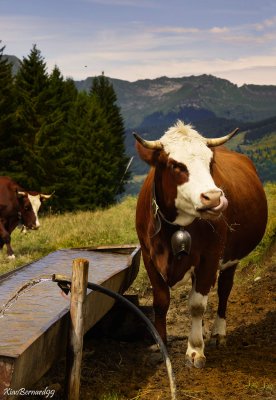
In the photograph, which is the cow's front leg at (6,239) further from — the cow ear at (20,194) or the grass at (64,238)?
the cow ear at (20,194)

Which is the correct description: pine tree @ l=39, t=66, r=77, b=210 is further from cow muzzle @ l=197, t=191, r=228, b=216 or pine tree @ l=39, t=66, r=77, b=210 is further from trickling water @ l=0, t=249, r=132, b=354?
cow muzzle @ l=197, t=191, r=228, b=216

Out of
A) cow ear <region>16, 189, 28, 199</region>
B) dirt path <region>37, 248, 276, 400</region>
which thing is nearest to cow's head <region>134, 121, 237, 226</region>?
dirt path <region>37, 248, 276, 400</region>

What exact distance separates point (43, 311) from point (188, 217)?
1.62 m

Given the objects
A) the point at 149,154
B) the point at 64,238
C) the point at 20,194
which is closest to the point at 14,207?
the point at 20,194

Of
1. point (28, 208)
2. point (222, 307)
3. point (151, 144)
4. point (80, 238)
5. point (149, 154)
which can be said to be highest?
point (151, 144)

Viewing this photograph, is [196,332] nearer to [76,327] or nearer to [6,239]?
[76,327]

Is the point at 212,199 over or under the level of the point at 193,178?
under

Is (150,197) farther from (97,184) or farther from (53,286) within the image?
(97,184)

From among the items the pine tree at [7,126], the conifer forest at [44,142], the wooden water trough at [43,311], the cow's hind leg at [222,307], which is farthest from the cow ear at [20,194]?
the pine tree at [7,126]

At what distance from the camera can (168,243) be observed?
5836 mm

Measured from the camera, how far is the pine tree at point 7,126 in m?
34.1

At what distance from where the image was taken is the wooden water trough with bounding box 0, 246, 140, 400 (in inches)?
156

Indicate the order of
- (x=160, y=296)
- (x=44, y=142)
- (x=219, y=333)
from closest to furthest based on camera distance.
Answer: (x=160, y=296), (x=219, y=333), (x=44, y=142)

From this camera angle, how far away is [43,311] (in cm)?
574
